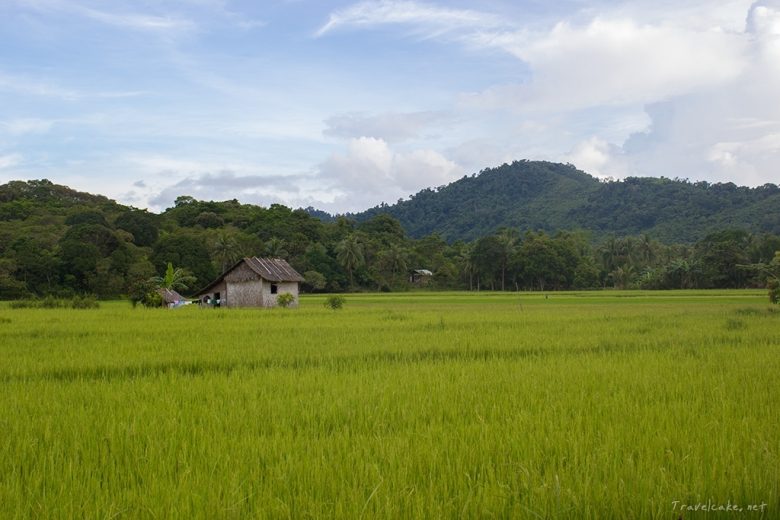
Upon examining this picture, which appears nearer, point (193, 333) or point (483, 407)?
point (483, 407)

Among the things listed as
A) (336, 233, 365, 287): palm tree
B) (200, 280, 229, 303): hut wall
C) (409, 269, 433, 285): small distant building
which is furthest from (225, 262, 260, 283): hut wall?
(409, 269, 433, 285): small distant building

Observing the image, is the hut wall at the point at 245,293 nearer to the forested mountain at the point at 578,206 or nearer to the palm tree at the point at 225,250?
the palm tree at the point at 225,250

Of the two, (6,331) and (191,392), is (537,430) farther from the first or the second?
(6,331)

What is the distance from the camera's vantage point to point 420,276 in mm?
69875

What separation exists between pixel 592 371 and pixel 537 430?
3324 millimetres

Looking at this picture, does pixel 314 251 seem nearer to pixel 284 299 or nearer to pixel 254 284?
pixel 254 284

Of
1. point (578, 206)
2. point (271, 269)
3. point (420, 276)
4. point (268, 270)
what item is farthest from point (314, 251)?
point (578, 206)

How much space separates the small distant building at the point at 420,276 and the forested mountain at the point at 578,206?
3890cm

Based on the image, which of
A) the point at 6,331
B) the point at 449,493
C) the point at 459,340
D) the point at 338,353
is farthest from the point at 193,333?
the point at 449,493

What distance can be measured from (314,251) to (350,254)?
11.9 feet

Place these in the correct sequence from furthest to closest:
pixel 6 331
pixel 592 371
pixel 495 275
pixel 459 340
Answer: pixel 495 275 → pixel 6 331 → pixel 459 340 → pixel 592 371

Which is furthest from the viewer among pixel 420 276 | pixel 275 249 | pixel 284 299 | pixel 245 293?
pixel 420 276

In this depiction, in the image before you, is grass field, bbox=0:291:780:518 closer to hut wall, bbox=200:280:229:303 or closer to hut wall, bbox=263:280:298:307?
hut wall, bbox=263:280:298:307

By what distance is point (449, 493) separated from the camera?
327 cm
